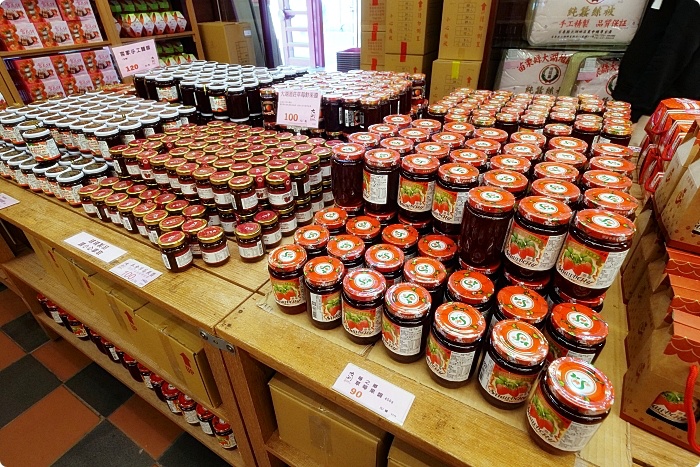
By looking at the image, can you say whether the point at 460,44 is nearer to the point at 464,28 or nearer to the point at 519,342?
the point at 464,28

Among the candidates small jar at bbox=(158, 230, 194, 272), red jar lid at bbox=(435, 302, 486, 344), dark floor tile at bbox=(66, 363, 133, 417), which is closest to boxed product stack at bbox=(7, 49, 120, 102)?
dark floor tile at bbox=(66, 363, 133, 417)

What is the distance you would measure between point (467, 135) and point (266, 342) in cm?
87

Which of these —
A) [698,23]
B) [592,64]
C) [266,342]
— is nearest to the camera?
[266,342]

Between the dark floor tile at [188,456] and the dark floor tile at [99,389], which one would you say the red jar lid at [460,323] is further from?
the dark floor tile at [99,389]

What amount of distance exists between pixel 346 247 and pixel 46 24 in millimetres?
2834

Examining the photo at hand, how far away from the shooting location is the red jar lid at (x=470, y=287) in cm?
72

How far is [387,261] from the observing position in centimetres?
81

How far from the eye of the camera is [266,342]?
2.76 feet

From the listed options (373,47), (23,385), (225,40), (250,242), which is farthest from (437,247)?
(225,40)

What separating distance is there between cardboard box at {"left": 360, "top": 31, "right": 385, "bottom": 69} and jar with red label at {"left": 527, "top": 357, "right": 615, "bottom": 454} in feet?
10.6

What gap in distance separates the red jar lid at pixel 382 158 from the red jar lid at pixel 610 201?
0.42 metres

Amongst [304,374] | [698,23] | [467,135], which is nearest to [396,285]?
[304,374]

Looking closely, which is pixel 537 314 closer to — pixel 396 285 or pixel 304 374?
pixel 396 285

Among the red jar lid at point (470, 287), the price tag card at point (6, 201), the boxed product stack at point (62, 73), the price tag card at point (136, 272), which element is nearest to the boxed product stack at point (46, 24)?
the boxed product stack at point (62, 73)
